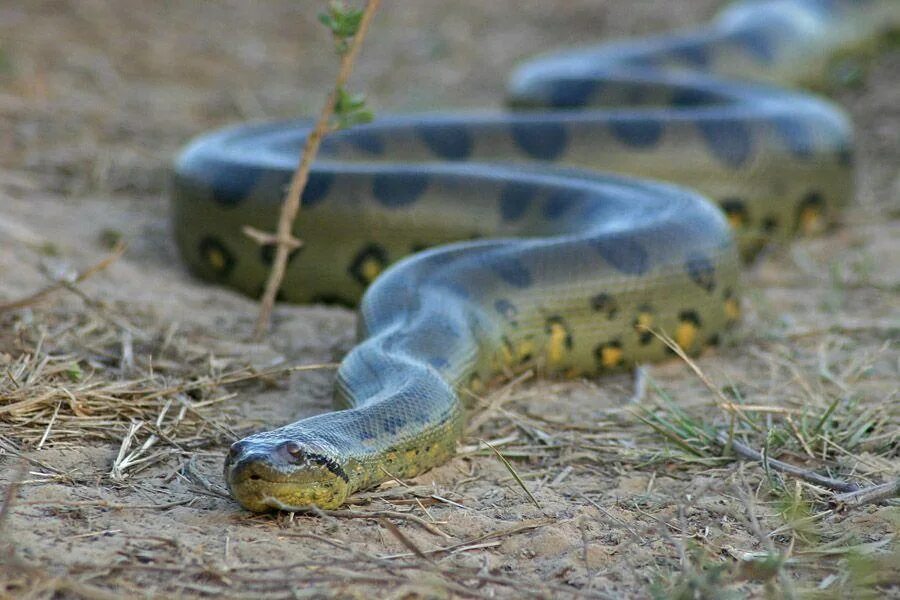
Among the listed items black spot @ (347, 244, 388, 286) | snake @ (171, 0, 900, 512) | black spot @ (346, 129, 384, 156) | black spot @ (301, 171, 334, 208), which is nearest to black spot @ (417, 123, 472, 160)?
snake @ (171, 0, 900, 512)

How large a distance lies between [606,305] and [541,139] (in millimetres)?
2321

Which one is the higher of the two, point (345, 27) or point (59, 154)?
point (345, 27)

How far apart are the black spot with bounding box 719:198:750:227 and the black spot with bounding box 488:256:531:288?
8.66 ft

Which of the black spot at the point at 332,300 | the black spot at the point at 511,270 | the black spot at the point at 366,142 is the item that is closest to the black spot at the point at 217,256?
the black spot at the point at 332,300

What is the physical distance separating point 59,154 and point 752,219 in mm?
4781

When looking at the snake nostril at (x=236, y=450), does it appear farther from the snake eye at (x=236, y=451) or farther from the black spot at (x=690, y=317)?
the black spot at (x=690, y=317)

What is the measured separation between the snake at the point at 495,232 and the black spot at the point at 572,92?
2 centimetres

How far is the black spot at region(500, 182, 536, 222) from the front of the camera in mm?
6137

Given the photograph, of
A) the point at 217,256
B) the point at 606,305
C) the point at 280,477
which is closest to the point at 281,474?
the point at 280,477

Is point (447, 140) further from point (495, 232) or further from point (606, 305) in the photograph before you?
point (606, 305)

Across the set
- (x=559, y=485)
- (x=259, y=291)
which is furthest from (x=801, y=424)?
(x=259, y=291)

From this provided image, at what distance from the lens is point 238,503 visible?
3.52m

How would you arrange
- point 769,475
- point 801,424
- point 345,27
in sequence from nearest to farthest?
point 769,475, point 801,424, point 345,27

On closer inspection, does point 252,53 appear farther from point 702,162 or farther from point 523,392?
point 523,392
